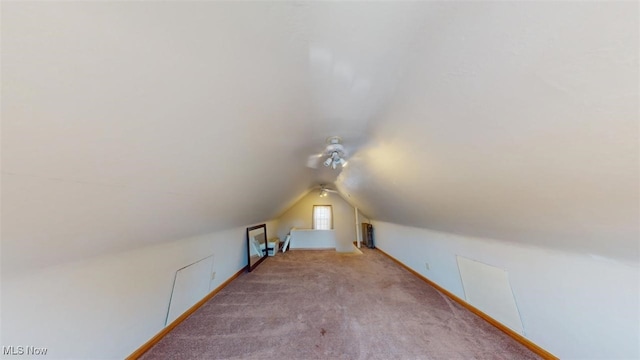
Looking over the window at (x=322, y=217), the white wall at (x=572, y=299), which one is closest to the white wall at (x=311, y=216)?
the window at (x=322, y=217)

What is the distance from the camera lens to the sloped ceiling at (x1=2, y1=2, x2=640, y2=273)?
686 mm

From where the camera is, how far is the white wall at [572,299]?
1.31 metres

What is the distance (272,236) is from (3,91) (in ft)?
20.4

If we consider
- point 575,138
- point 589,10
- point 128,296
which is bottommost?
point 128,296

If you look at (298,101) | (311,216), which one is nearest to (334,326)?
(298,101)

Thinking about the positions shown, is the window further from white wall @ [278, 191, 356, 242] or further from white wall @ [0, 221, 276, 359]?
white wall @ [0, 221, 276, 359]

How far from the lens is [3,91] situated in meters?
0.63

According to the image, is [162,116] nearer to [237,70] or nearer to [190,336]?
[237,70]

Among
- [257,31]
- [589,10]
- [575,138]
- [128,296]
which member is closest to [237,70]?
[257,31]

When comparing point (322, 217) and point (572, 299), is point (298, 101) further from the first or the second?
point (322, 217)

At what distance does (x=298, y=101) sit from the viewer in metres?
1.50

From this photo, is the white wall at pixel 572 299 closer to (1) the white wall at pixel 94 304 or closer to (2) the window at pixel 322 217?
(1) the white wall at pixel 94 304

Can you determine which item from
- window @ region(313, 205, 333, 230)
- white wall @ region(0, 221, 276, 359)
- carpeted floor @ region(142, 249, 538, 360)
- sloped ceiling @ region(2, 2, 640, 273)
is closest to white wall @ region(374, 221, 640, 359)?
sloped ceiling @ region(2, 2, 640, 273)

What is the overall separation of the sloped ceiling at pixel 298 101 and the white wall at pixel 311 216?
582 centimetres
